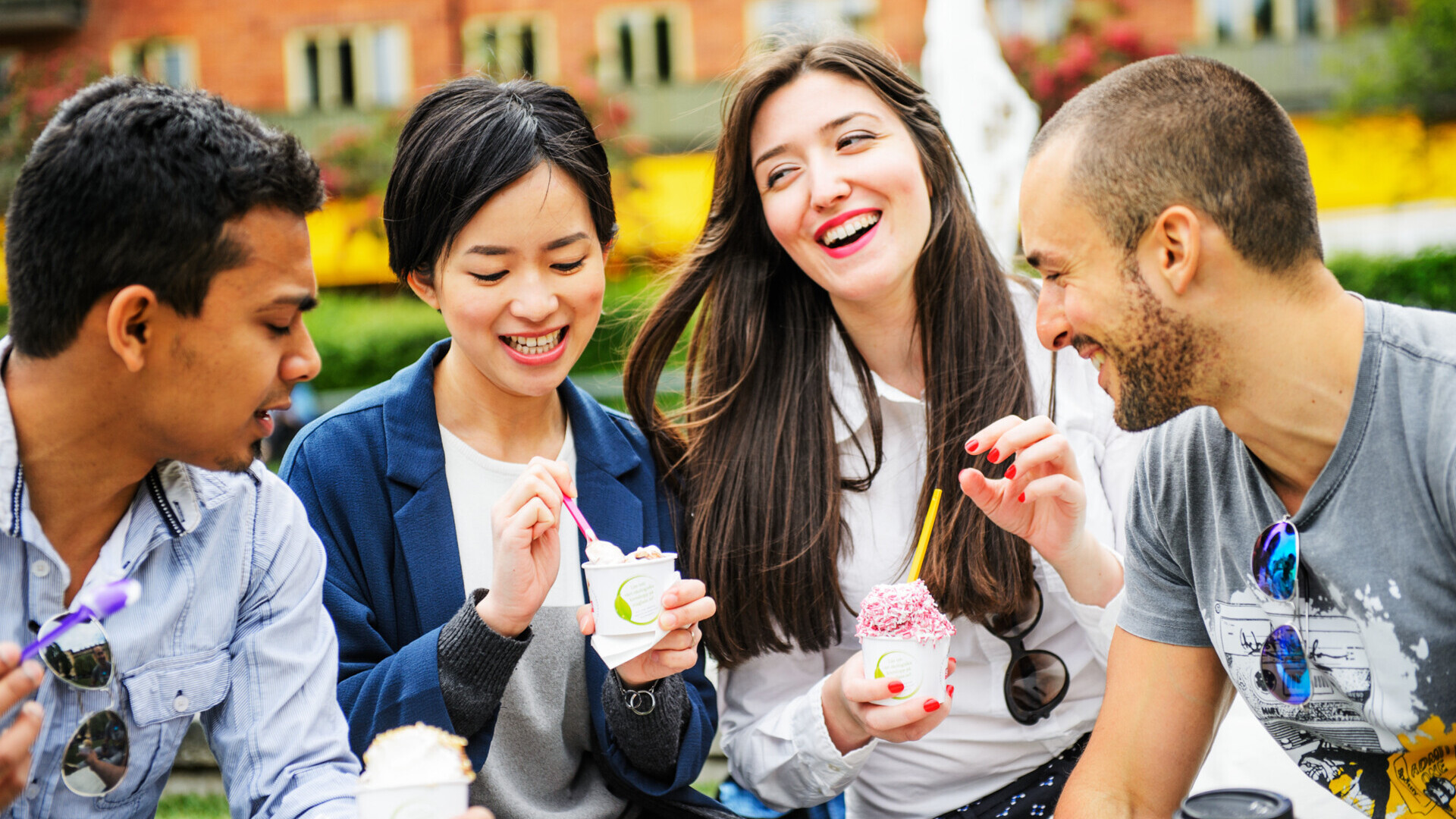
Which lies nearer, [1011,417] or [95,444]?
[95,444]

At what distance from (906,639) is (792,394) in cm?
98

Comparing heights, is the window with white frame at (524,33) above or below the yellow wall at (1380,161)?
above

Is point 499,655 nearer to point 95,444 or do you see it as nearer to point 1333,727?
point 95,444

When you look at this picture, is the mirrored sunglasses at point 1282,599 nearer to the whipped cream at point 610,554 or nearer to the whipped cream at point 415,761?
the whipped cream at point 610,554

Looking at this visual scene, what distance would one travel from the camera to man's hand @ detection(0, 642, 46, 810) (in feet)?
5.23

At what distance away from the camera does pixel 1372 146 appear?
60.1 feet

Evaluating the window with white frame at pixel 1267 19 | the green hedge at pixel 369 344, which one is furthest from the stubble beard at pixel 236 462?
the window with white frame at pixel 1267 19

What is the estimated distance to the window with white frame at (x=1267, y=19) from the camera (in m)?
20.6

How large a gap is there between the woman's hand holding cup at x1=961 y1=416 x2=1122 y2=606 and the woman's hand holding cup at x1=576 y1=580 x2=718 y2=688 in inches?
24.1

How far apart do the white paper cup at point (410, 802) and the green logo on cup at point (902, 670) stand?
40.9 inches

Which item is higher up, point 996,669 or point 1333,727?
point 1333,727

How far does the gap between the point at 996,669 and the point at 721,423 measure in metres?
0.97

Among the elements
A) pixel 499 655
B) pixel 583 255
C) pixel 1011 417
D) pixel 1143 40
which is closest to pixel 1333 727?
pixel 1011 417

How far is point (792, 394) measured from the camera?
129 inches
